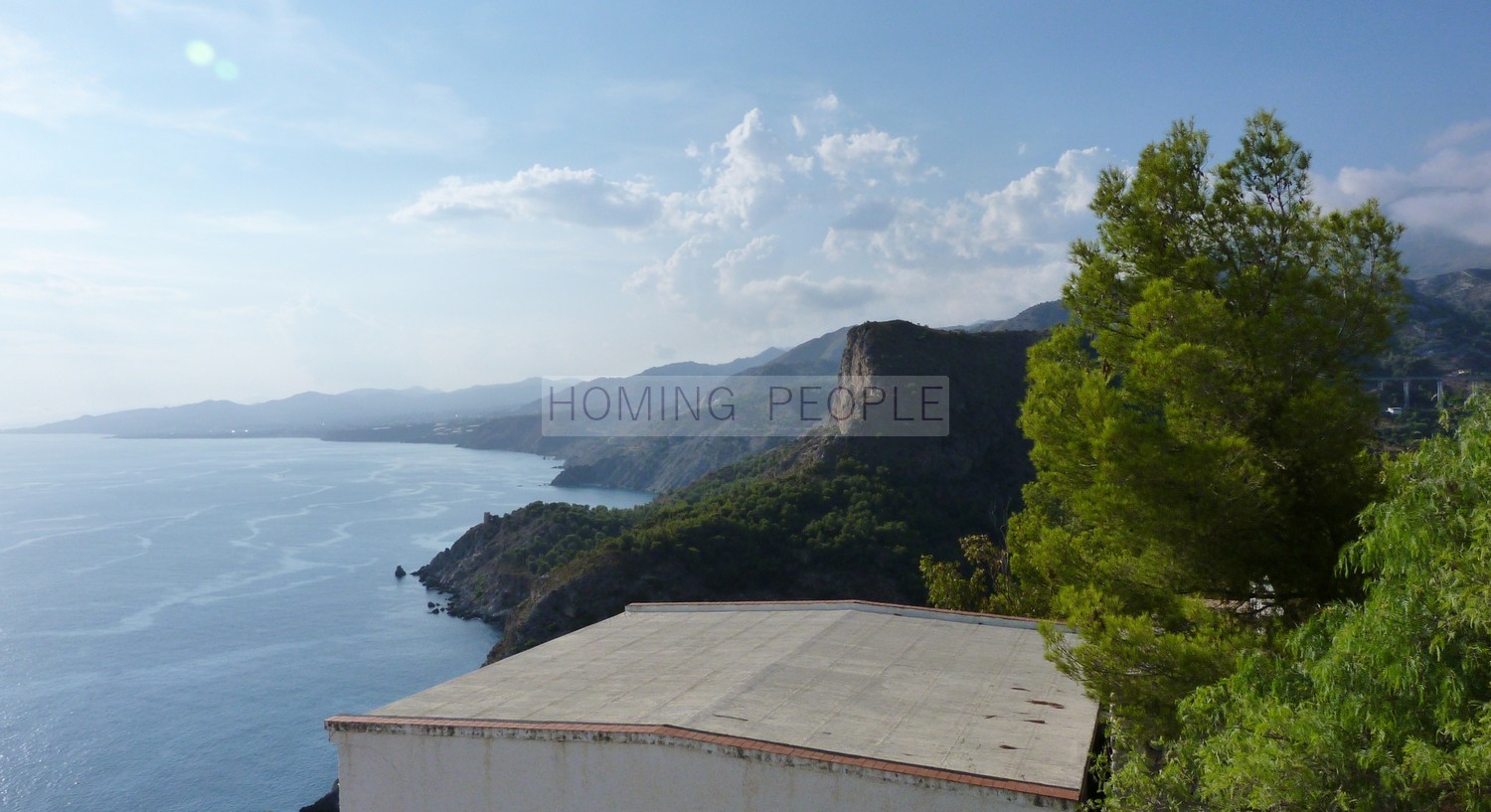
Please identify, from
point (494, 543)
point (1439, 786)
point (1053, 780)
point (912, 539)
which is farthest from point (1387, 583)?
point (494, 543)

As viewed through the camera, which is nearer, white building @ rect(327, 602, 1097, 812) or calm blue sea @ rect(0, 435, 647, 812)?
white building @ rect(327, 602, 1097, 812)

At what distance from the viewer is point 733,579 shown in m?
35.2

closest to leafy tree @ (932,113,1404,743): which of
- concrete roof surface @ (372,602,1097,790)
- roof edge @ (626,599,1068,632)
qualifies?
concrete roof surface @ (372,602,1097,790)

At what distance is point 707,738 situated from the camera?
7.46 m

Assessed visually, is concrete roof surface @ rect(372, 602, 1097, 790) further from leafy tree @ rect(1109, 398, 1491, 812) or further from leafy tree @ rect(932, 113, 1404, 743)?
leafy tree @ rect(1109, 398, 1491, 812)

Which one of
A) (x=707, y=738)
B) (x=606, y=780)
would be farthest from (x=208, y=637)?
(x=707, y=738)

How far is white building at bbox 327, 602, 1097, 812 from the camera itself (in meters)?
6.98

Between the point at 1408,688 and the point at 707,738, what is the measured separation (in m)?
4.96

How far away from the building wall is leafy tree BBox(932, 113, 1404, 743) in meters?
2.25

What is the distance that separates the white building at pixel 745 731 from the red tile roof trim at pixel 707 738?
2cm

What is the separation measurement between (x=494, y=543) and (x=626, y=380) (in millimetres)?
123617

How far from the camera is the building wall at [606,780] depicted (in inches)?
267

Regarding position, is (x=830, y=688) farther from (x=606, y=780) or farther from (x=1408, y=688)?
(x=1408, y=688)

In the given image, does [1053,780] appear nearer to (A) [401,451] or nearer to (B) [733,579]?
(B) [733,579]
